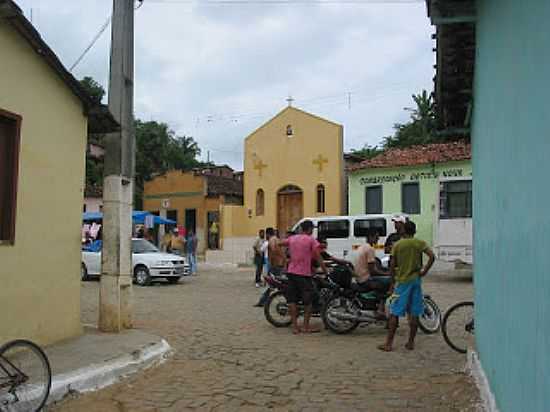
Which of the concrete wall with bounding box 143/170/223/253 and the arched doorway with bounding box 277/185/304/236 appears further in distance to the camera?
the concrete wall with bounding box 143/170/223/253

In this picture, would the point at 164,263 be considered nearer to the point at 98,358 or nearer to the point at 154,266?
the point at 154,266

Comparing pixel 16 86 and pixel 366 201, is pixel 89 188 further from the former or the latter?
pixel 16 86

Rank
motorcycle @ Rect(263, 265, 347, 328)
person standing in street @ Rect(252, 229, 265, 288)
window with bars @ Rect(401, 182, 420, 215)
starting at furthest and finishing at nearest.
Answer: window with bars @ Rect(401, 182, 420, 215) < person standing in street @ Rect(252, 229, 265, 288) < motorcycle @ Rect(263, 265, 347, 328)

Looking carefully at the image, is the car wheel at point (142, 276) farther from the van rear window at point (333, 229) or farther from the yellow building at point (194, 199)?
the yellow building at point (194, 199)

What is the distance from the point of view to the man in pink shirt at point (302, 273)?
9.84 metres

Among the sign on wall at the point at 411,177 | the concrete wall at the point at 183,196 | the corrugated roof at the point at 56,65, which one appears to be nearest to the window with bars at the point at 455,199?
the sign on wall at the point at 411,177

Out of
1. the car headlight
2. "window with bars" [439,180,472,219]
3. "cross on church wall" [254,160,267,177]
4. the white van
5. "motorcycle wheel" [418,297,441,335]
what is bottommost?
"motorcycle wheel" [418,297,441,335]

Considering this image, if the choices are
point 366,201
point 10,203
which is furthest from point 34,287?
point 366,201

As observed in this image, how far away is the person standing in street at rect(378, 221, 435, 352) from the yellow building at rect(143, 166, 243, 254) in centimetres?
2410

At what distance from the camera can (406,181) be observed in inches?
1033

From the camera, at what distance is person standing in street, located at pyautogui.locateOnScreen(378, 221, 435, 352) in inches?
320

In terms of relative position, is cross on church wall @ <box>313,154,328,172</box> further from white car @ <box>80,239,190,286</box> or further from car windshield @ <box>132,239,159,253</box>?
car windshield @ <box>132,239,159,253</box>

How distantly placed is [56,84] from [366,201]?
66.9 feet

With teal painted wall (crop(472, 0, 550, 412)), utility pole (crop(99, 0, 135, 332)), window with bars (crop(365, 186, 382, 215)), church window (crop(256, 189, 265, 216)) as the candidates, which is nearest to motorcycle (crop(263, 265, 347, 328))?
utility pole (crop(99, 0, 135, 332))
